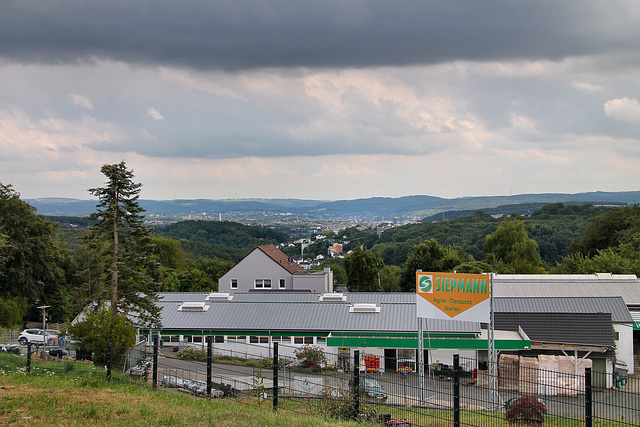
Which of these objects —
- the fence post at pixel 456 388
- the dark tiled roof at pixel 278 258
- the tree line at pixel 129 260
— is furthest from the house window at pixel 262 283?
the fence post at pixel 456 388

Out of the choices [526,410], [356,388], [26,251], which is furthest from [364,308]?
[26,251]

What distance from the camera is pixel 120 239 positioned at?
3133cm

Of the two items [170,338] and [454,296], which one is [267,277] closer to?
[170,338]

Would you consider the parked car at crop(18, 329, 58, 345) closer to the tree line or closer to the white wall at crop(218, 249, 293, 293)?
the tree line

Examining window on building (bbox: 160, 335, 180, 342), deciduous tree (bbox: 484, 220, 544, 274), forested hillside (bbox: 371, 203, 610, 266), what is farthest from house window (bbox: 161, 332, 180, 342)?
forested hillside (bbox: 371, 203, 610, 266)

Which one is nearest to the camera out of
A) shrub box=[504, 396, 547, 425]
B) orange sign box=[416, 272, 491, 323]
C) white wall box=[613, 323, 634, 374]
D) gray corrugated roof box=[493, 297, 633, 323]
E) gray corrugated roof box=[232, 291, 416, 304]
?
shrub box=[504, 396, 547, 425]

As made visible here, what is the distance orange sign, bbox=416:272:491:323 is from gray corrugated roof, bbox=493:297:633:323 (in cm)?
1554

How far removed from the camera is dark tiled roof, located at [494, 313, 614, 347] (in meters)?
33.0

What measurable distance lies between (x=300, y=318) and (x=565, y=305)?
18351mm

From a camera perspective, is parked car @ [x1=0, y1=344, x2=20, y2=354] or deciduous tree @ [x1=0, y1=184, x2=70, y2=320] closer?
parked car @ [x1=0, y1=344, x2=20, y2=354]

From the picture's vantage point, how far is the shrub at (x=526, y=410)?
12.3 m

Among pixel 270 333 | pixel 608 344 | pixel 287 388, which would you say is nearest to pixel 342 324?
pixel 270 333

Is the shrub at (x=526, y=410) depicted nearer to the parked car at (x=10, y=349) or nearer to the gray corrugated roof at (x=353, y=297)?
the parked car at (x=10, y=349)

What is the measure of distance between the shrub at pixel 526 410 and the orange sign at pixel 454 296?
29.6ft
